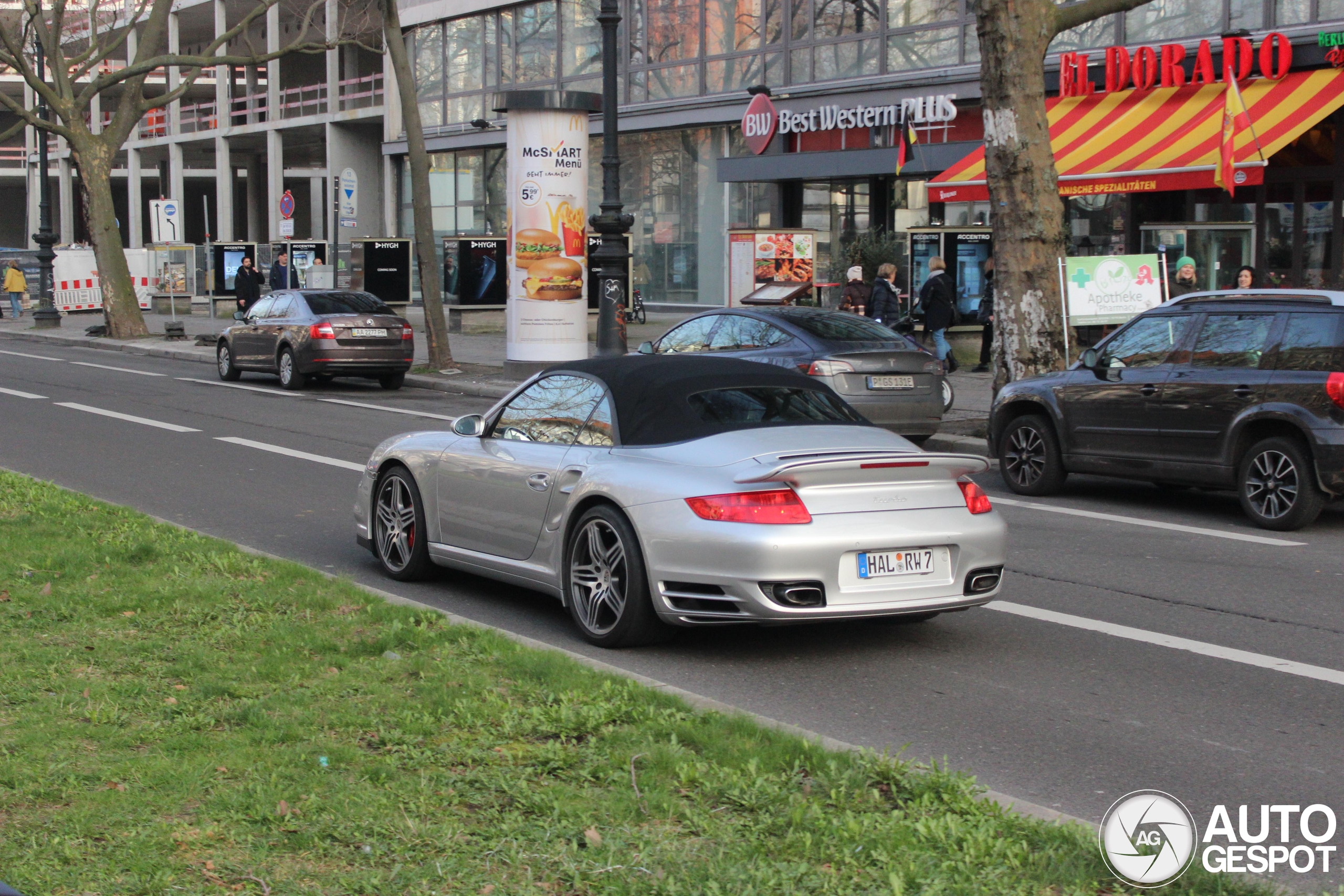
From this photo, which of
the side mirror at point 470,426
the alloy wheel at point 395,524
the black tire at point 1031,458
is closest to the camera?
the side mirror at point 470,426

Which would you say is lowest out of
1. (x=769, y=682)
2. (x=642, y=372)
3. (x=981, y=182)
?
(x=769, y=682)

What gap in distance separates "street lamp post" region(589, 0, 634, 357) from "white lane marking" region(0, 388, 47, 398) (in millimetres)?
7958

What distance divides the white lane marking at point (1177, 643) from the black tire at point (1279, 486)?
340cm

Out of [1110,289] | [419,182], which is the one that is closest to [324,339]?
[419,182]

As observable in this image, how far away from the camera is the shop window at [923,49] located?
2823 cm

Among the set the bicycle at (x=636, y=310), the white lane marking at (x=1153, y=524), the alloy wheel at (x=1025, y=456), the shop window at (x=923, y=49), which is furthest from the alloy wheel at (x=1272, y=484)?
the bicycle at (x=636, y=310)

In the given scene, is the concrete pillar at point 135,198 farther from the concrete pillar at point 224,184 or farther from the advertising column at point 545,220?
the advertising column at point 545,220

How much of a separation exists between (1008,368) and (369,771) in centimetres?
1256

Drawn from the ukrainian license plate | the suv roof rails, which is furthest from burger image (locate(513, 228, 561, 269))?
the ukrainian license plate

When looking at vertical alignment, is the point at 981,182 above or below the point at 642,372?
above

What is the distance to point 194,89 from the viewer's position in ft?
226

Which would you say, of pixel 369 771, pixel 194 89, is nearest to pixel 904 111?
pixel 369 771

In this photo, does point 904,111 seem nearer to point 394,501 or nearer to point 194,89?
point 394,501

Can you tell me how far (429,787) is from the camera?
15.3 ft
